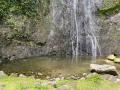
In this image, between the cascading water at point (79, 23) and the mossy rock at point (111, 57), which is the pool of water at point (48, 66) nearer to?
the mossy rock at point (111, 57)

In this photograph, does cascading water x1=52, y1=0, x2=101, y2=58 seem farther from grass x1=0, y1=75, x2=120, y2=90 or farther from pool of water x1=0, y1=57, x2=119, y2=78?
grass x1=0, y1=75, x2=120, y2=90

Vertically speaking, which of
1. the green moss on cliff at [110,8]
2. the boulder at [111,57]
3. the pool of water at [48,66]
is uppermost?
the green moss on cliff at [110,8]

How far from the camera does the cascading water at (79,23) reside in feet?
51.5

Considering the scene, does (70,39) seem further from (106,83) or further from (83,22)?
(106,83)

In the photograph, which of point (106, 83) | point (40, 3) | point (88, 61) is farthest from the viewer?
point (40, 3)

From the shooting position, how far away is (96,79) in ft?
28.6

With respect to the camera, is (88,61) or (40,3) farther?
(40,3)

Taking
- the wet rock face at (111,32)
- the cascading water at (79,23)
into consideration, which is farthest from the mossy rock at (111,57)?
the wet rock face at (111,32)

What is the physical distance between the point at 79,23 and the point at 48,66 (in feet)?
13.0

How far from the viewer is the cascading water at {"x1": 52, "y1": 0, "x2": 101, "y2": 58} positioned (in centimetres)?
1570

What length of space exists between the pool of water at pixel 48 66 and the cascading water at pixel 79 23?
148 centimetres

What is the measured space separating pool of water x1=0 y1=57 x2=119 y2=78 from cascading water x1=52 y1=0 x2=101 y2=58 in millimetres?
1478

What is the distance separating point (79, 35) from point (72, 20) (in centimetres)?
88

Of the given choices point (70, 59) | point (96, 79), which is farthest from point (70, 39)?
point (96, 79)
